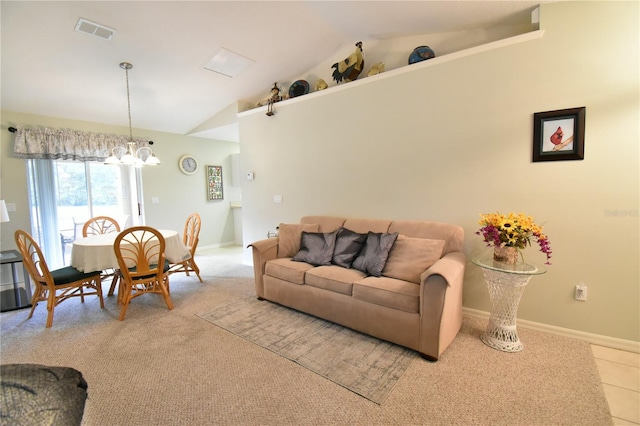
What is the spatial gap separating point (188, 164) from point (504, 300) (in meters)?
5.64

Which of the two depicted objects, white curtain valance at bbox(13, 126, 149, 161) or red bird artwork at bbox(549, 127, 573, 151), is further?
Answer: white curtain valance at bbox(13, 126, 149, 161)

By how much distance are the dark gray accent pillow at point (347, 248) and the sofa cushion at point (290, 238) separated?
58 centimetres

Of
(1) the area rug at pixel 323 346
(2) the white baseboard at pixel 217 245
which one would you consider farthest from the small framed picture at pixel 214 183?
(1) the area rug at pixel 323 346

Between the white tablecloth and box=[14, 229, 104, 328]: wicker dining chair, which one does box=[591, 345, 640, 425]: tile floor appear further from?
→ box=[14, 229, 104, 328]: wicker dining chair

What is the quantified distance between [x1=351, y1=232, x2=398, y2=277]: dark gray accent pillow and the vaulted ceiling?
2.11 m

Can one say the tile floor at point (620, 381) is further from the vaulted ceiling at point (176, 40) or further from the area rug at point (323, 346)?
the vaulted ceiling at point (176, 40)

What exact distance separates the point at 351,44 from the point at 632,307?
3729mm

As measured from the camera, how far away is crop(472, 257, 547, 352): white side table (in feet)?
7.04

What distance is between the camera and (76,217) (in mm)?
4461

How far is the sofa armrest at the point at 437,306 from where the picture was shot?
199 cm

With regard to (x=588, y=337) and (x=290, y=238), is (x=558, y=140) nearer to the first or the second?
(x=588, y=337)

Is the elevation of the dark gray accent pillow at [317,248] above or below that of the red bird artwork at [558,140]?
below

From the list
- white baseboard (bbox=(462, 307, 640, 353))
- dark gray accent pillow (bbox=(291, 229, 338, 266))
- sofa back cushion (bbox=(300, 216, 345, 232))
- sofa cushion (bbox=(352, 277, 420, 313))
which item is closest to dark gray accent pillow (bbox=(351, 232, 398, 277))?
sofa cushion (bbox=(352, 277, 420, 313))

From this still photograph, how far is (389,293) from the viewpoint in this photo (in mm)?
2248
